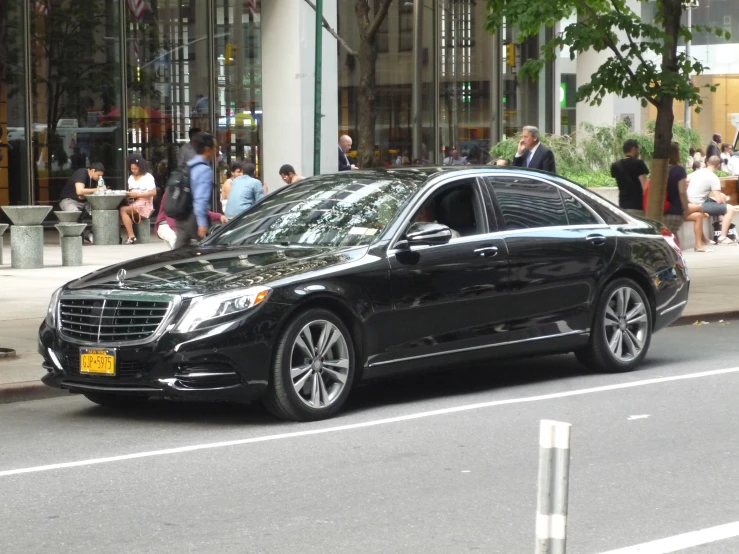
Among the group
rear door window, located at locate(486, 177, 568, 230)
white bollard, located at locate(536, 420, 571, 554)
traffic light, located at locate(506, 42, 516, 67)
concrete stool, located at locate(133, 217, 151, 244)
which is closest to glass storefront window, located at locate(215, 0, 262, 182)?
concrete stool, located at locate(133, 217, 151, 244)

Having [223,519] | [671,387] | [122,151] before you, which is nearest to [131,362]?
[223,519]

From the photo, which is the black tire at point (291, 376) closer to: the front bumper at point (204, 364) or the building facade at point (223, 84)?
the front bumper at point (204, 364)

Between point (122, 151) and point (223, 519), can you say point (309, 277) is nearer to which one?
point (223, 519)

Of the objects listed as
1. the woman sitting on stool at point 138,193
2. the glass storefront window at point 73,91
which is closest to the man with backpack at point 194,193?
the woman sitting on stool at point 138,193

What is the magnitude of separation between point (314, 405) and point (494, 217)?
7.00 feet

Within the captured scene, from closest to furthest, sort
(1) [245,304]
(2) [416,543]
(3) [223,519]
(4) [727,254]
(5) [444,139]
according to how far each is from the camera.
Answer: (2) [416,543] < (3) [223,519] < (1) [245,304] < (4) [727,254] < (5) [444,139]

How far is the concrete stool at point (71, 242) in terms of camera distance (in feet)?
63.4

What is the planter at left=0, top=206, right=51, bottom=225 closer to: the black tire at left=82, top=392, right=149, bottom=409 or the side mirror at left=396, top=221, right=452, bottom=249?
the black tire at left=82, top=392, right=149, bottom=409

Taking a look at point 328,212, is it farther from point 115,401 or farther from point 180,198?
point 180,198

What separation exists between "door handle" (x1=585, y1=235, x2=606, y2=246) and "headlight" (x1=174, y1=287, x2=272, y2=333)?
3158 millimetres

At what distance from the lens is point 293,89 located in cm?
2777

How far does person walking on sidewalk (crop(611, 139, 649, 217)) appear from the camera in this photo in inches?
714

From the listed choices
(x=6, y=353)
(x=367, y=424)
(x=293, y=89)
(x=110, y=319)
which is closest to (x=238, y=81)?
(x=293, y=89)

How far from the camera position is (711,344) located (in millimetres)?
12633
